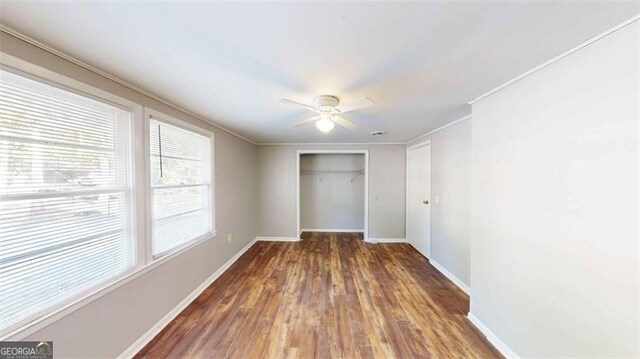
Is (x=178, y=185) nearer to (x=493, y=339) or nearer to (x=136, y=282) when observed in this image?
(x=136, y=282)

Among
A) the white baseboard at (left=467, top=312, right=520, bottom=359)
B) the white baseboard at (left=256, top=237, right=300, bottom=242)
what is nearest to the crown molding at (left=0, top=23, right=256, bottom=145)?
the white baseboard at (left=256, top=237, right=300, bottom=242)

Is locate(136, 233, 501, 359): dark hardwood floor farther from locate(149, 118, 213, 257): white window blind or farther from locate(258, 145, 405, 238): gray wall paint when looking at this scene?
locate(258, 145, 405, 238): gray wall paint

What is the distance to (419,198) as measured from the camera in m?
4.49

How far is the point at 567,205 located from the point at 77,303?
3.21 metres

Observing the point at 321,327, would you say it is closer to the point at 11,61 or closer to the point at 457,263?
the point at 457,263

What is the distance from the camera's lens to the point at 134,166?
6.57 feet

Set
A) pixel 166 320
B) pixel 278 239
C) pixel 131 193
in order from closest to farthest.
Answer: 1. pixel 131 193
2. pixel 166 320
3. pixel 278 239

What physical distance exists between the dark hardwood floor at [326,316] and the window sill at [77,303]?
0.64m

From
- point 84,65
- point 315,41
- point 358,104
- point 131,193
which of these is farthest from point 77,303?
point 358,104

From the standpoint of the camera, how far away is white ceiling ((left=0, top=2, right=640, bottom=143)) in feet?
3.46

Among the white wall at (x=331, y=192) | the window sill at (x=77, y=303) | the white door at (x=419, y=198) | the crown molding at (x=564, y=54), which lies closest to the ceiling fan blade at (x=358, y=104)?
the crown molding at (x=564, y=54)

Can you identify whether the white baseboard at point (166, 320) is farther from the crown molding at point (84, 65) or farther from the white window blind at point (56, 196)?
the crown molding at point (84, 65)

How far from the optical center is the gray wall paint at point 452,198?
299cm

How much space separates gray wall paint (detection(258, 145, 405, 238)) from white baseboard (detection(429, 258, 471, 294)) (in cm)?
139
